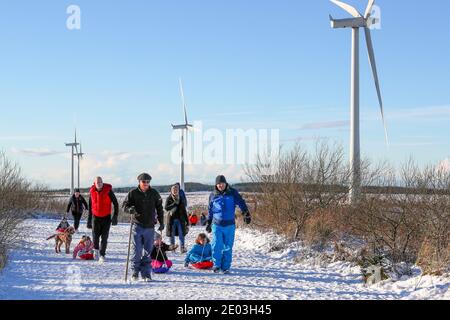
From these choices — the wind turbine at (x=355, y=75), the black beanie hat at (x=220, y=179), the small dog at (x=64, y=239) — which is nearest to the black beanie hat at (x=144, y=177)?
the black beanie hat at (x=220, y=179)

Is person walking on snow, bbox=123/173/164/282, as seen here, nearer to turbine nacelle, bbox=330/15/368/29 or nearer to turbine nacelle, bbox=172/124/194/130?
turbine nacelle, bbox=330/15/368/29

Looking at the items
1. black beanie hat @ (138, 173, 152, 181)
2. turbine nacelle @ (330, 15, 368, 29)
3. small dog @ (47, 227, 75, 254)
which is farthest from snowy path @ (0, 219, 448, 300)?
turbine nacelle @ (330, 15, 368, 29)

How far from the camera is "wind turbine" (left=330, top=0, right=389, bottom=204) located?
2185cm

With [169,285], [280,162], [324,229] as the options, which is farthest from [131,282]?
Answer: [280,162]

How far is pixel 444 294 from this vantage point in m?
9.83

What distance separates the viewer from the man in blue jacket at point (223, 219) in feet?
42.1

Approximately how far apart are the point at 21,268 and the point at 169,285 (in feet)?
13.3

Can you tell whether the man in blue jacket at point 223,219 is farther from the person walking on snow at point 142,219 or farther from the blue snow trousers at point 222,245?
the person walking on snow at point 142,219

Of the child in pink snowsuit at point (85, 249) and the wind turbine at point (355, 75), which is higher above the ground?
the wind turbine at point (355, 75)

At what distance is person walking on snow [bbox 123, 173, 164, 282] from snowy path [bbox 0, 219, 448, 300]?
1.54 feet

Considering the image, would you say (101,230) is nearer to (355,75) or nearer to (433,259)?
(433,259)

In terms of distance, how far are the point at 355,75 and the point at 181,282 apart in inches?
652

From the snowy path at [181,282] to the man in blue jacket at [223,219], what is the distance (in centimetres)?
39
